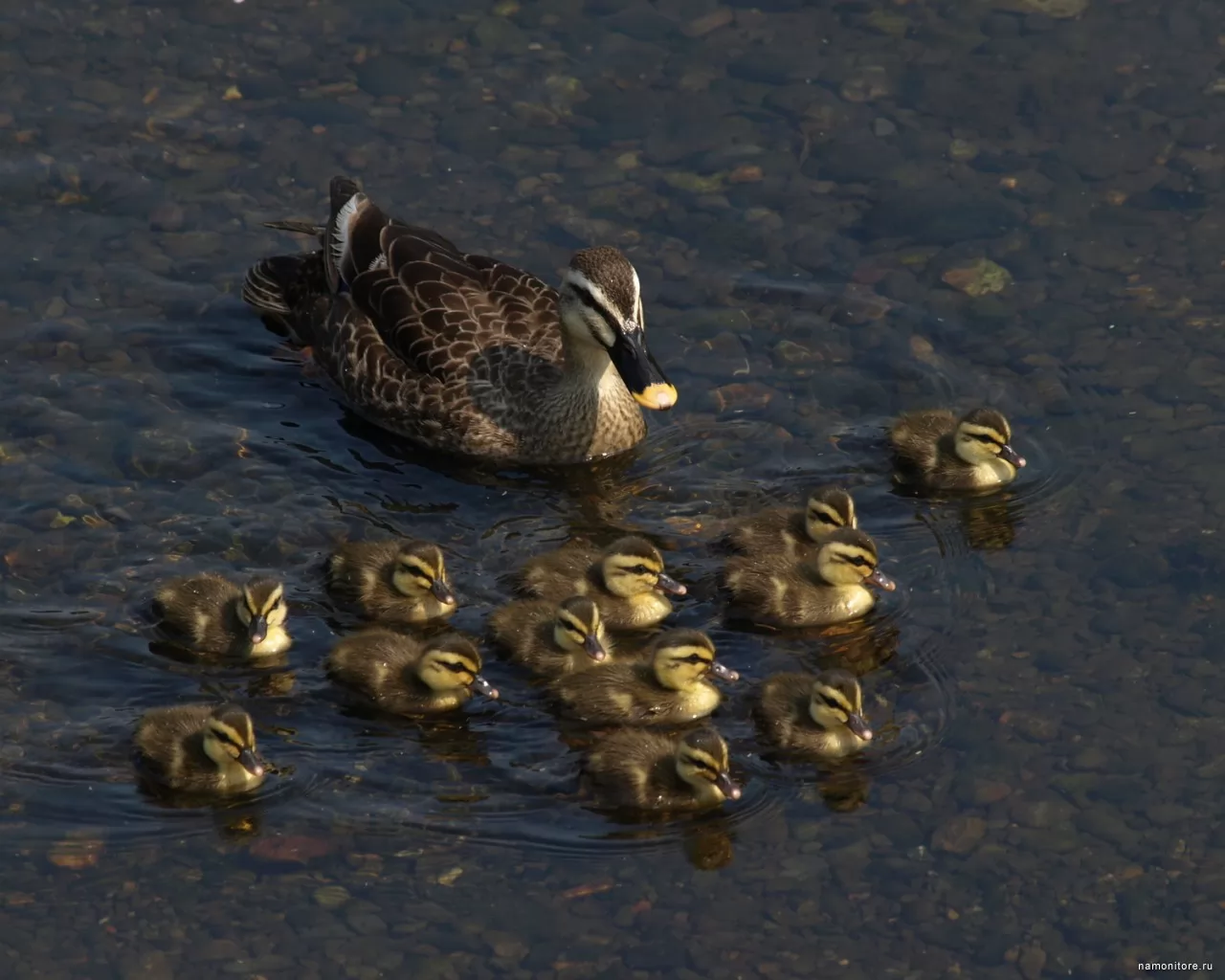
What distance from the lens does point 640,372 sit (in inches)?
467

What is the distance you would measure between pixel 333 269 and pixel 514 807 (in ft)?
14.1

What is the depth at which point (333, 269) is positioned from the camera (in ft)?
42.7

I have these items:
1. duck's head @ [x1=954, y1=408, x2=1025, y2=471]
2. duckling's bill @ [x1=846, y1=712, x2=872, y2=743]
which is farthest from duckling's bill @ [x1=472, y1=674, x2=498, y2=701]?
duck's head @ [x1=954, y1=408, x2=1025, y2=471]

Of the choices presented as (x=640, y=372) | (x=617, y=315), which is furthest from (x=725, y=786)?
(x=617, y=315)

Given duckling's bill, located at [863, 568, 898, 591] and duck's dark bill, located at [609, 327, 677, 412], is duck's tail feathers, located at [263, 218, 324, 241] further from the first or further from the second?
duckling's bill, located at [863, 568, 898, 591]

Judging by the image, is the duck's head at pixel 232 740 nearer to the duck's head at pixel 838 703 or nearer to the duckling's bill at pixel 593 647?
the duckling's bill at pixel 593 647

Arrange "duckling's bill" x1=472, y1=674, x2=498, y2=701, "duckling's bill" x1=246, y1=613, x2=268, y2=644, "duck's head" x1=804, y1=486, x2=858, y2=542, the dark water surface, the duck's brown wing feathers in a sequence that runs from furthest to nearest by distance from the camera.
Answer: the duck's brown wing feathers < "duck's head" x1=804, y1=486, x2=858, y2=542 < "duckling's bill" x1=246, y1=613, x2=268, y2=644 < "duckling's bill" x1=472, y1=674, x2=498, y2=701 < the dark water surface

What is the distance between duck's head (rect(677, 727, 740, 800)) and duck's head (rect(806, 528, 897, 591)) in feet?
4.69

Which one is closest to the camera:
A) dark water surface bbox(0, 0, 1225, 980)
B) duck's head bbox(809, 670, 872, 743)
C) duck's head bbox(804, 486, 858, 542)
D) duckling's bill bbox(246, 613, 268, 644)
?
dark water surface bbox(0, 0, 1225, 980)

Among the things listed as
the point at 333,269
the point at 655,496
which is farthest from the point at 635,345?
the point at 333,269

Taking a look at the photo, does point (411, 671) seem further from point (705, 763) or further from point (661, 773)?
point (705, 763)

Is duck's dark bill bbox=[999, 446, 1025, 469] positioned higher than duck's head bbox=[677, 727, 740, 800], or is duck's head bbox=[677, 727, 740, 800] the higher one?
duck's dark bill bbox=[999, 446, 1025, 469]

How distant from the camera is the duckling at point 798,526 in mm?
11242

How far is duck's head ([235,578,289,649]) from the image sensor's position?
10.4 metres
